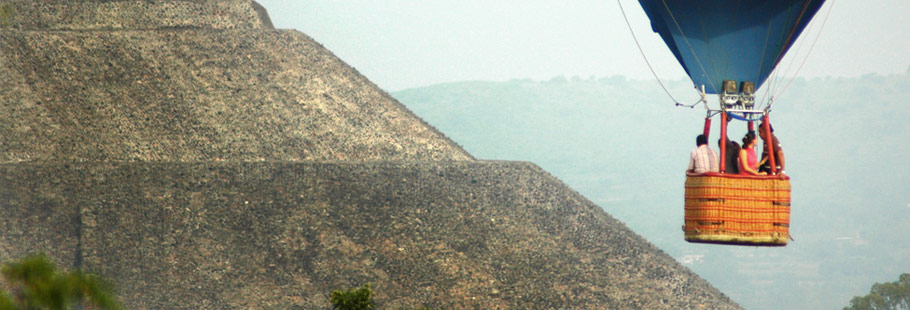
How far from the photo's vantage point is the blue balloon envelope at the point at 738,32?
12820 mm

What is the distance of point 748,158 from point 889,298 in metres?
37.8

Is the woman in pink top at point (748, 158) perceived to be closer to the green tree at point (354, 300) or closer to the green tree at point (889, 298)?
the green tree at point (354, 300)

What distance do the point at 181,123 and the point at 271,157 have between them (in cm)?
218

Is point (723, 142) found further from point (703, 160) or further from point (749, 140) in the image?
point (749, 140)

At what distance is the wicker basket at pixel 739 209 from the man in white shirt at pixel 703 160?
0.15m

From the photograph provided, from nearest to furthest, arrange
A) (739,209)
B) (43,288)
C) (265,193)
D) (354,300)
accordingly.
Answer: (43,288), (739,209), (354,300), (265,193)

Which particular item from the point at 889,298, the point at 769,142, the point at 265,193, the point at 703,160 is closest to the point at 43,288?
the point at 703,160

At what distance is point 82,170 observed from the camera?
2564 cm

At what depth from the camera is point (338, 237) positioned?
24.8 metres

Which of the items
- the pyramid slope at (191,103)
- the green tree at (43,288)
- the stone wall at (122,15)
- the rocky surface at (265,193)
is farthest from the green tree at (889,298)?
the green tree at (43,288)

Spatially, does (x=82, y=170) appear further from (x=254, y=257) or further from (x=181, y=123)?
(x=254, y=257)

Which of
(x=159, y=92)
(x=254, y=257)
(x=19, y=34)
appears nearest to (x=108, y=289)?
(x=254, y=257)

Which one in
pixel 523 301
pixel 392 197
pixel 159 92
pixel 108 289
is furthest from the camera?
pixel 159 92

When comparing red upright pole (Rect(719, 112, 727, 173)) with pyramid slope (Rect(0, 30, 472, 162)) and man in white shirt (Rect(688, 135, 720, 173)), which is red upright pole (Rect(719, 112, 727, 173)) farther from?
pyramid slope (Rect(0, 30, 472, 162))
